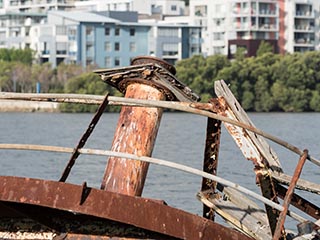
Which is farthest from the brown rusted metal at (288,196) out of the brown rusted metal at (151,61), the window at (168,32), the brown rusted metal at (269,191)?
the window at (168,32)

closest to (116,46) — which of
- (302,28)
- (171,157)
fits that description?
(302,28)

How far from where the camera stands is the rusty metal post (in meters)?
8.86

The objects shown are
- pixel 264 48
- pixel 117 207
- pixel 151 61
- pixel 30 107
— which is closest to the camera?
pixel 117 207

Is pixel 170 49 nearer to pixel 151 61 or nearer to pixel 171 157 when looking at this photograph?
pixel 171 157

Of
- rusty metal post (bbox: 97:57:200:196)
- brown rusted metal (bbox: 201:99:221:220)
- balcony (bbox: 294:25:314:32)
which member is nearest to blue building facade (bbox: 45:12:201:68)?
balcony (bbox: 294:25:314:32)

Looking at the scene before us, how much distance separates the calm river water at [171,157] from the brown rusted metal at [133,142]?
12.3m

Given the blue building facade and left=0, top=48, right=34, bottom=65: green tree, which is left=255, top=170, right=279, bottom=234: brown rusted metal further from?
left=0, top=48, right=34, bottom=65: green tree

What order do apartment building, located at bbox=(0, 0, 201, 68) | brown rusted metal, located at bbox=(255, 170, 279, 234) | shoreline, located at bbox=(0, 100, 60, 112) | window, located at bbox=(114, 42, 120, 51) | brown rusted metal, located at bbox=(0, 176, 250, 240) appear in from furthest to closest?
window, located at bbox=(114, 42, 120, 51), apartment building, located at bbox=(0, 0, 201, 68), shoreline, located at bbox=(0, 100, 60, 112), brown rusted metal, located at bbox=(255, 170, 279, 234), brown rusted metal, located at bbox=(0, 176, 250, 240)

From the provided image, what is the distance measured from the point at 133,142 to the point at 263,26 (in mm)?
114461

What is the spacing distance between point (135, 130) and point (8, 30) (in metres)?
130

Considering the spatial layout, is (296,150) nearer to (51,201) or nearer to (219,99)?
(219,99)

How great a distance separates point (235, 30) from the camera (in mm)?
122375

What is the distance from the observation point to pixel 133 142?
895 centimetres

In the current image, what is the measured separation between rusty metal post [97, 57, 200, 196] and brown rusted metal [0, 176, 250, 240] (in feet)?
3.91
